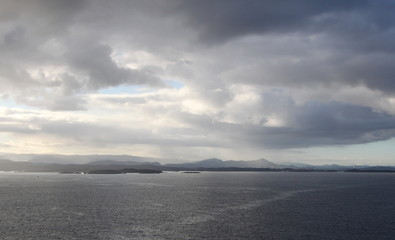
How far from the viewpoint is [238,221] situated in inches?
3556

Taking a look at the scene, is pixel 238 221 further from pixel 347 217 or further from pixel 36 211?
pixel 36 211

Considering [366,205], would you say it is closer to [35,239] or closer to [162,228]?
[162,228]

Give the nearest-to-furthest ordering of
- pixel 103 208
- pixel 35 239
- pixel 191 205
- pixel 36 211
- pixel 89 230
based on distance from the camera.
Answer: pixel 35 239 < pixel 89 230 < pixel 36 211 < pixel 103 208 < pixel 191 205

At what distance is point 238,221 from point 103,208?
162ft

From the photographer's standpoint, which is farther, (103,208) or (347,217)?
(103,208)

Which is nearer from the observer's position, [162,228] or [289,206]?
[162,228]

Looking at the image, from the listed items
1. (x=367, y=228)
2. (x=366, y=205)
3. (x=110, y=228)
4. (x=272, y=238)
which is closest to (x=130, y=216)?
(x=110, y=228)

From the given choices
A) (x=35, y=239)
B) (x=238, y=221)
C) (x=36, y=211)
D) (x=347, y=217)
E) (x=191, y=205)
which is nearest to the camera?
(x=35, y=239)

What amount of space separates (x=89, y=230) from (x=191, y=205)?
168ft

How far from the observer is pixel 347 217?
9800 centimetres

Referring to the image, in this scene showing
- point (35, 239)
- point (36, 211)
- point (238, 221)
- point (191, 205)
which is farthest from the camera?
point (191, 205)

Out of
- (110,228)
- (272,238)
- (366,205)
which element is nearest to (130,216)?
(110,228)

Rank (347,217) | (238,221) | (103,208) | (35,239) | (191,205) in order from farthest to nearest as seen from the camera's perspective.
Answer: (191,205) → (103,208) → (347,217) → (238,221) → (35,239)

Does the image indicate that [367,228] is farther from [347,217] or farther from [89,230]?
[89,230]
